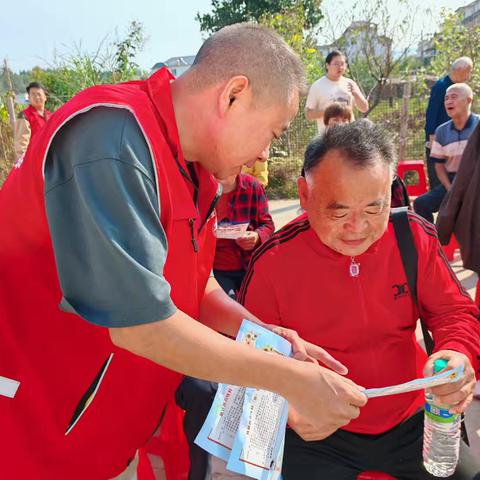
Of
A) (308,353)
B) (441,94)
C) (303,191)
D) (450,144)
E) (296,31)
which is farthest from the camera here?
(296,31)

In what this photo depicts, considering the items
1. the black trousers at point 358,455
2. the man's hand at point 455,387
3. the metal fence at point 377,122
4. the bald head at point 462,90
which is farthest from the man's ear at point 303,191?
the metal fence at point 377,122

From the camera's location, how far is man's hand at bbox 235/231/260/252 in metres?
3.35

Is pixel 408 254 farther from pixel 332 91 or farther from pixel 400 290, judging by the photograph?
pixel 332 91

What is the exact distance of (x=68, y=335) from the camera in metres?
1.16

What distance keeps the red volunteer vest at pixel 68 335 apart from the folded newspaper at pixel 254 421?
190mm

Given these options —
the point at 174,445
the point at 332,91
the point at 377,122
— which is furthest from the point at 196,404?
the point at 377,122

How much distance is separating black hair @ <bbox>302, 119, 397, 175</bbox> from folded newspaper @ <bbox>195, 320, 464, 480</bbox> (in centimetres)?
76

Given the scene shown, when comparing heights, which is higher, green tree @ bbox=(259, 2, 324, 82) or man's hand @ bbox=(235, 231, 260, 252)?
green tree @ bbox=(259, 2, 324, 82)

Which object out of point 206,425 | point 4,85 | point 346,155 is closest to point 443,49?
point 4,85

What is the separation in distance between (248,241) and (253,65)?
226cm

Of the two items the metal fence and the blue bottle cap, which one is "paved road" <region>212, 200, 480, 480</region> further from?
the metal fence

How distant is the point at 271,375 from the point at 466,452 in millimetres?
1097

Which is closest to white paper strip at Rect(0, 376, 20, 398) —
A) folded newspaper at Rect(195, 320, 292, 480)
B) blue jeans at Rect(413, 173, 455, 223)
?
folded newspaper at Rect(195, 320, 292, 480)

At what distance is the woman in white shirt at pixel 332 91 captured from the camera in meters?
6.60
